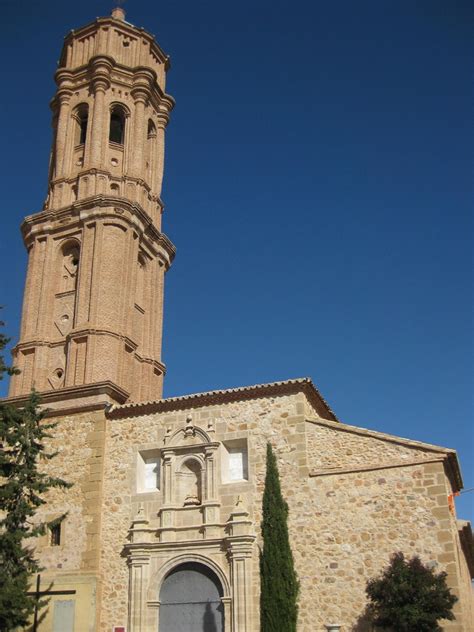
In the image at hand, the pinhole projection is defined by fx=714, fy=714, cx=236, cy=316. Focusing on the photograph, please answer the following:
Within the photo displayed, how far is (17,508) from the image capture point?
57.7 feet

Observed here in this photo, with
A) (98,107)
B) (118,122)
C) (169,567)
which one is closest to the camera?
(169,567)

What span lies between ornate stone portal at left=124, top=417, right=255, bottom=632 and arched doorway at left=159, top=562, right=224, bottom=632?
169 millimetres

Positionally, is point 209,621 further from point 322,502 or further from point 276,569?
point 322,502

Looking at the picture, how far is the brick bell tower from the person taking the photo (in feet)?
74.9

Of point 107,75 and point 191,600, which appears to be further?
point 107,75

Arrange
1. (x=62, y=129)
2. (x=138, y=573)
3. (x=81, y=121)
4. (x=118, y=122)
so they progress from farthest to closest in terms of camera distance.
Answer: (x=118, y=122)
(x=81, y=121)
(x=62, y=129)
(x=138, y=573)

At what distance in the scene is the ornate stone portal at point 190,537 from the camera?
1792 cm

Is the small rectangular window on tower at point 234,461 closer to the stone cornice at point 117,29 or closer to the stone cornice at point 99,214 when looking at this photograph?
the stone cornice at point 99,214

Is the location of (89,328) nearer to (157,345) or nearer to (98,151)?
(157,345)

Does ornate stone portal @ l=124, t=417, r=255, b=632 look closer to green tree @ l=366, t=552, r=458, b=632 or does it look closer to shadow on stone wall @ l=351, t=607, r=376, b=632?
shadow on stone wall @ l=351, t=607, r=376, b=632

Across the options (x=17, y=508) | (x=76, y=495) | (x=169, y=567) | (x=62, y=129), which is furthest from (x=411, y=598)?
(x=62, y=129)

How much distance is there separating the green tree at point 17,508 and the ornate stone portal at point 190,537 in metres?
2.63

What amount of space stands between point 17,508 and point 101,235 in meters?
9.96

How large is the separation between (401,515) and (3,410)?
10.1m
